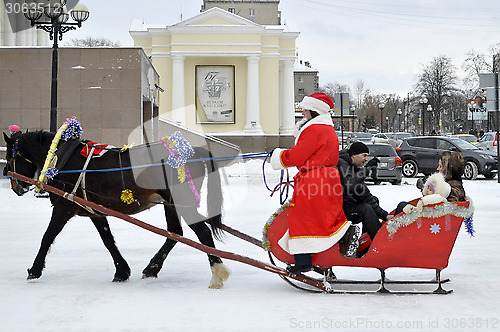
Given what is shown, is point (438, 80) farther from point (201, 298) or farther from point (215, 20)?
point (201, 298)

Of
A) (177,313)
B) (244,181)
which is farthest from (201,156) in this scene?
(244,181)

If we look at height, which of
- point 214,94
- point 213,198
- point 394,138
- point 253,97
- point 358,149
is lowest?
point 213,198

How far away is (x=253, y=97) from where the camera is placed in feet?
127

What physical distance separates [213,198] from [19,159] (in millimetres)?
2381

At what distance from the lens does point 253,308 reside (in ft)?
19.4

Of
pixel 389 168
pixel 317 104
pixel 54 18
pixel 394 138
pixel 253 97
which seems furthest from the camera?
pixel 394 138

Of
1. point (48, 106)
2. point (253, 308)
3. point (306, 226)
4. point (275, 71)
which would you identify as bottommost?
point (253, 308)

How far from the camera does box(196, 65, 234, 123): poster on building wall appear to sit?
38.2 metres

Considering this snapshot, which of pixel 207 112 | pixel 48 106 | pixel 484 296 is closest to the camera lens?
pixel 484 296

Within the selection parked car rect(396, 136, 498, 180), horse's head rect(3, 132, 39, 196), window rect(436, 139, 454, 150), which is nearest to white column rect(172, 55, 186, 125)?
parked car rect(396, 136, 498, 180)

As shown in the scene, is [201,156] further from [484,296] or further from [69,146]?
[484,296]

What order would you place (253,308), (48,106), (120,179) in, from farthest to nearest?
(48,106)
(120,179)
(253,308)

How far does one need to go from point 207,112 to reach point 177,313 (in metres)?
32.8

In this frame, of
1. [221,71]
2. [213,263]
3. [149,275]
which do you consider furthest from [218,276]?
[221,71]
